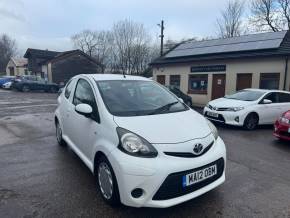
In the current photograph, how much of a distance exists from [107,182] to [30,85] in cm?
2666

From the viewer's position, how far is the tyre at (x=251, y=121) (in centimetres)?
830

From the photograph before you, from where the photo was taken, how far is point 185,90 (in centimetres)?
1803

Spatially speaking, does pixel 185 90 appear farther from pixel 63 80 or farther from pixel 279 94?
pixel 63 80

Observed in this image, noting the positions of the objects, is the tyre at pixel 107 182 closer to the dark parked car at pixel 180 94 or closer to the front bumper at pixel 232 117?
the front bumper at pixel 232 117

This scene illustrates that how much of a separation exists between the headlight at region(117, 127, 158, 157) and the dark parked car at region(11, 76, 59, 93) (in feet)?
87.6

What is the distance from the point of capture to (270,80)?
1371 cm

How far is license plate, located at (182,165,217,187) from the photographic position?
2.78 m

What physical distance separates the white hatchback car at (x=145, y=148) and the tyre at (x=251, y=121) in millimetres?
5159

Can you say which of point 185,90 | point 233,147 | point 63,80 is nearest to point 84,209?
point 233,147

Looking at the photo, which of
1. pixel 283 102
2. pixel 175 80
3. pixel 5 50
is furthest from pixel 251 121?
pixel 5 50

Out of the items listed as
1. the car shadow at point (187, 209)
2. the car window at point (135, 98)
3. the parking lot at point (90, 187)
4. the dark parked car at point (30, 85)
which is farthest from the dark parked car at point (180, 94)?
the dark parked car at point (30, 85)

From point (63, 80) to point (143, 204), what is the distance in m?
35.0

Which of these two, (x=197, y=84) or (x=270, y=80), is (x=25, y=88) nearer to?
(x=197, y=84)

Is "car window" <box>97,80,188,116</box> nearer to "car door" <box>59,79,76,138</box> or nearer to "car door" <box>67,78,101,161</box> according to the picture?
"car door" <box>67,78,101,161</box>
